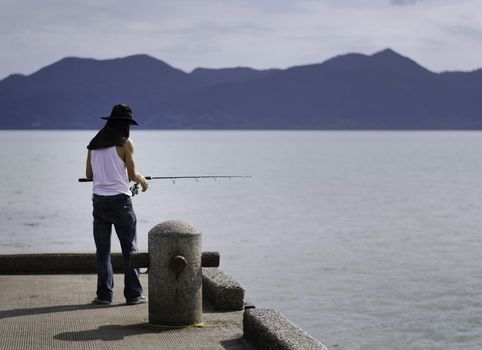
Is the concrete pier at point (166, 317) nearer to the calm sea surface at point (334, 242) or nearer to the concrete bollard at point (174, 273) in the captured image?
the concrete bollard at point (174, 273)

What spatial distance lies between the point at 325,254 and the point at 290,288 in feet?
20.3

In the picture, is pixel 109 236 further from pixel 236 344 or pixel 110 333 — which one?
pixel 236 344

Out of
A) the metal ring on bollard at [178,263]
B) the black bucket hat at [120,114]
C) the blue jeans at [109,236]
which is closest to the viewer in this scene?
the metal ring on bollard at [178,263]

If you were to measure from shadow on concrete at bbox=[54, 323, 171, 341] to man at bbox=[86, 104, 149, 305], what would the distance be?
0.90m

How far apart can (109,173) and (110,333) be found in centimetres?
159

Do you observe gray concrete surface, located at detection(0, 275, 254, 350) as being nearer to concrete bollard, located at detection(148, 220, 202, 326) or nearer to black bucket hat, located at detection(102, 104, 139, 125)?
concrete bollard, located at detection(148, 220, 202, 326)

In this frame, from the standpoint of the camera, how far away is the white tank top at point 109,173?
8.41 metres

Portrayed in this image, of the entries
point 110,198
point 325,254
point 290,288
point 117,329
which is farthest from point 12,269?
point 325,254

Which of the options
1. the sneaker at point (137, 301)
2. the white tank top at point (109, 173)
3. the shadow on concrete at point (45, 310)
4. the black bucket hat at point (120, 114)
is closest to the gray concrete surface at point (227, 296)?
the sneaker at point (137, 301)

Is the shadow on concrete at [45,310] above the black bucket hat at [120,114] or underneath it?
underneath

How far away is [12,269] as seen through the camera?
1051cm

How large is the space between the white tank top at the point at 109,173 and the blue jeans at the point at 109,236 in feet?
0.21

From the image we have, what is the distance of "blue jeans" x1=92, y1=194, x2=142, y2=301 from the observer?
849 cm

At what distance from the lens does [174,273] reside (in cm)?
756
